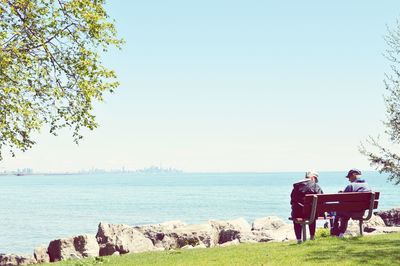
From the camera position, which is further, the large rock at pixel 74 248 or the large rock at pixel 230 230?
the large rock at pixel 230 230

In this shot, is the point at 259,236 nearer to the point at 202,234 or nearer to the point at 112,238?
the point at 202,234

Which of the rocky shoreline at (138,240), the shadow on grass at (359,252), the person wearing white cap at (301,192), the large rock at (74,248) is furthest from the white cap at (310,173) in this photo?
the large rock at (74,248)

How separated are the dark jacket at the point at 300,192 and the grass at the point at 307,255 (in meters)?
0.94

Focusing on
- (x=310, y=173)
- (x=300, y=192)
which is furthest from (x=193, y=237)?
(x=310, y=173)

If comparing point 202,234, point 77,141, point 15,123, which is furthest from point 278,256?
point 202,234

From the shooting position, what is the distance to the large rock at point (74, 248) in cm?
2464

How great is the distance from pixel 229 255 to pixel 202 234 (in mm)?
10657

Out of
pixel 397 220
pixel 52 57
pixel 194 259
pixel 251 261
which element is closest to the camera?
pixel 251 261

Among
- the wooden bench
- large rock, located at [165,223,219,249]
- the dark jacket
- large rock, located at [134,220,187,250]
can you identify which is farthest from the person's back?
large rock, located at [134,220,187,250]

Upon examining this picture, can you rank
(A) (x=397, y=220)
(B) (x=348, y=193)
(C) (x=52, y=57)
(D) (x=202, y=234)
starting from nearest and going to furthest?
(B) (x=348, y=193), (C) (x=52, y=57), (D) (x=202, y=234), (A) (x=397, y=220)

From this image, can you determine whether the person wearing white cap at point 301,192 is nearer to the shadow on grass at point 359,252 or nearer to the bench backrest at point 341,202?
the bench backrest at point 341,202

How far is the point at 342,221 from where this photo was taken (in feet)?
58.7

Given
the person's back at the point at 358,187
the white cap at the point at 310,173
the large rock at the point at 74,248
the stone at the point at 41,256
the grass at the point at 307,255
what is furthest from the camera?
the stone at the point at 41,256

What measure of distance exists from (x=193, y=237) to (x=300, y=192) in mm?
9815
